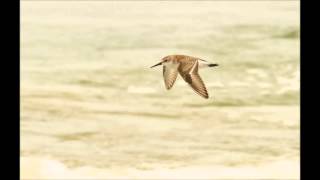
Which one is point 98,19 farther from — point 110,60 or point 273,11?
point 273,11

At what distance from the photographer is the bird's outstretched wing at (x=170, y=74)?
2816mm

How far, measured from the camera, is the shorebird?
2771 millimetres

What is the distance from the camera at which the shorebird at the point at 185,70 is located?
277 centimetres

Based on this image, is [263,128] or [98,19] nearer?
[263,128]

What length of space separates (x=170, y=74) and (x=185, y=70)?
0.34 feet

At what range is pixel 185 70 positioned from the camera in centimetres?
276

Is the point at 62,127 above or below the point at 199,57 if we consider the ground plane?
below

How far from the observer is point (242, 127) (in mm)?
2959

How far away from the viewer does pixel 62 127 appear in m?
3.01

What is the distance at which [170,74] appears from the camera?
285cm

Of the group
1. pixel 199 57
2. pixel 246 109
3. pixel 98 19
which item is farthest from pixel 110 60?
pixel 246 109

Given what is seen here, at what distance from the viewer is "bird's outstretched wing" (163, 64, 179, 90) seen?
2.82 meters

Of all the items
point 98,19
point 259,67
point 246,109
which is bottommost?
point 246,109

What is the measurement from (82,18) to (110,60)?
26cm
